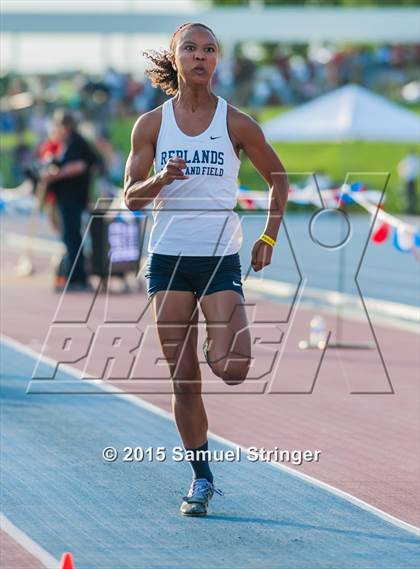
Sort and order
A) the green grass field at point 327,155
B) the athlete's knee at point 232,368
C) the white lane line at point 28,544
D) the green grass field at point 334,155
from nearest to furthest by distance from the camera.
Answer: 1. the white lane line at point 28,544
2. the athlete's knee at point 232,368
3. the green grass field at point 327,155
4. the green grass field at point 334,155

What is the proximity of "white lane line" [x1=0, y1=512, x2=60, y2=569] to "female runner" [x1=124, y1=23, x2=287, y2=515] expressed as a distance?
895 mm

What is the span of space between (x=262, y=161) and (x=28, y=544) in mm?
2182

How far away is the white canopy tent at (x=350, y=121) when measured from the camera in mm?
22594

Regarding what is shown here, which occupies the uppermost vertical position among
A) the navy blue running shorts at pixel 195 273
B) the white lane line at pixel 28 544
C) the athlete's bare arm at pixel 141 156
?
the athlete's bare arm at pixel 141 156

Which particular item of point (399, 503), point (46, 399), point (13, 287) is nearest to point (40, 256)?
point (13, 287)

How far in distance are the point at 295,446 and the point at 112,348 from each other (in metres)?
4.95

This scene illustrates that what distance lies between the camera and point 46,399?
11414mm

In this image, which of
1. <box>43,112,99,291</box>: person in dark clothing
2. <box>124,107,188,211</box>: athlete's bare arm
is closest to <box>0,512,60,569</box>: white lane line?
<box>124,107,188,211</box>: athlete's bare arm

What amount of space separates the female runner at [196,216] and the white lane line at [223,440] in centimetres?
90

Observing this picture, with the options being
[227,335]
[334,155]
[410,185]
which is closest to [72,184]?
[227,335]

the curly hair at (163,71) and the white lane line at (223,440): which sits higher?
the curly hair at (163,71)

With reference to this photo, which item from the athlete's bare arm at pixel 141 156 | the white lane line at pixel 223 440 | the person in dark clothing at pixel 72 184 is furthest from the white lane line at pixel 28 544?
the person in dark clothing at pixel 72 184

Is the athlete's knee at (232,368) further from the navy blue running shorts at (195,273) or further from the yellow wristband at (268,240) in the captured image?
the yellow wristband at (268,240)

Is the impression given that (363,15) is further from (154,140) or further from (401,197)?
(154,140)
